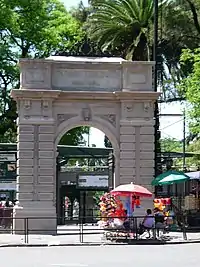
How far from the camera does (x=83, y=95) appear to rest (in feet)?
103

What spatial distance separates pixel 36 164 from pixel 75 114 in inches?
113

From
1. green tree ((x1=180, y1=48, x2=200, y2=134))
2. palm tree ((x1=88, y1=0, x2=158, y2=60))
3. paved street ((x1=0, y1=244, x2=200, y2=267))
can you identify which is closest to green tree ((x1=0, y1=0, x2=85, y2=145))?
palm tree ((x1=88, y1=0, x2=158, y2=60))

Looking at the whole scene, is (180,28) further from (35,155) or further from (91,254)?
(91,254)

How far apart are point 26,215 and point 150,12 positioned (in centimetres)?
2010

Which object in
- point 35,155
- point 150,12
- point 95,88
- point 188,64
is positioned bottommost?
point 35,155

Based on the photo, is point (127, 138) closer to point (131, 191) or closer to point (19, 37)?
point (131, 191)

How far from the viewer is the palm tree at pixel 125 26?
A: 1766 inches

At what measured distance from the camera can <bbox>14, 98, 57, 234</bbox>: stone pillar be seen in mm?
30719

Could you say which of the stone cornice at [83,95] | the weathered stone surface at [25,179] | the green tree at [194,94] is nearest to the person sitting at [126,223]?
the weathered stone surface at [25,179]

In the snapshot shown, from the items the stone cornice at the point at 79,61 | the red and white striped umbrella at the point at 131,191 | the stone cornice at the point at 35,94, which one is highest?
the stone cornice at the point at 79,61

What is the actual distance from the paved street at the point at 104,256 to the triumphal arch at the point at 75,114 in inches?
284

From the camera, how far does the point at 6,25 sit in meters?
45.5

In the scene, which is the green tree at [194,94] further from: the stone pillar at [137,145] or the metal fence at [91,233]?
the metal fence at [91,233]

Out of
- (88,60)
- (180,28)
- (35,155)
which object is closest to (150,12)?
(180,28)
